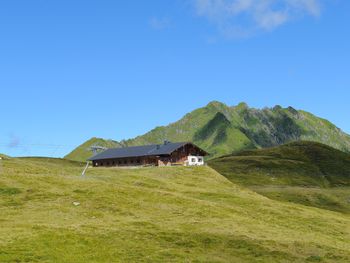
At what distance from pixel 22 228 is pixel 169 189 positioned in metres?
40.6

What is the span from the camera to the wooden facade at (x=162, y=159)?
130m

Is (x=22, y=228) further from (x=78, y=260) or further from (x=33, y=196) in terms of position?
(x=33, y=196)

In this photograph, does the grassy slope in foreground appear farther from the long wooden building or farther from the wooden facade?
the wooden facade

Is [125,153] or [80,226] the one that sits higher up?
[125,153]

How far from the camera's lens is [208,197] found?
83625 mm

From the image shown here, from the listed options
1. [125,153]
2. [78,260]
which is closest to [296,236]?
[78,260]

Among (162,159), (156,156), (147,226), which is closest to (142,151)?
(156,156)

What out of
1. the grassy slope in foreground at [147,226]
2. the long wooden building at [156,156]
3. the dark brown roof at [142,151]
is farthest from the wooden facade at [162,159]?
the grassy slope in foreground at [147,226]

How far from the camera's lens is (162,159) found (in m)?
130

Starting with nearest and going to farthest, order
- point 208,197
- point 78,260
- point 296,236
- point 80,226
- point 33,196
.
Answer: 1. point 78,260
2. point 80,226
3. point 296,236
4. point 33,196
5. point 208,197

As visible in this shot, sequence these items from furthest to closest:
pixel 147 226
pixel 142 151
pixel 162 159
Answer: pixel 142 151, pixel 162 159, pixel 147 226

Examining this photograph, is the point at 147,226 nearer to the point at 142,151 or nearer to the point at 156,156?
the point at 156,156

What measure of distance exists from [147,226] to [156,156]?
74345 millimetres

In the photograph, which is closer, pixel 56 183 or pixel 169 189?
pixel 56 183
